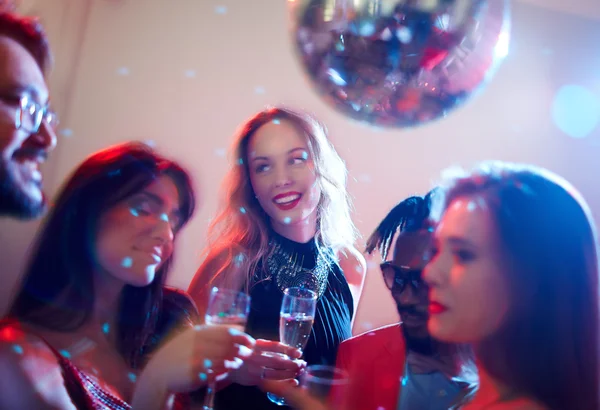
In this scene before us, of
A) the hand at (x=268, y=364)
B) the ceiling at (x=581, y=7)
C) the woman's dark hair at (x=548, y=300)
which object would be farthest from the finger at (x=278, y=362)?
the ceiling at (x=581, y=7)

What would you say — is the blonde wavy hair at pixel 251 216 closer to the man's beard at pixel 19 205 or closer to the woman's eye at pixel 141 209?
the woman's eye at pixel 141 209

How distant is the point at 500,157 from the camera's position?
127cm

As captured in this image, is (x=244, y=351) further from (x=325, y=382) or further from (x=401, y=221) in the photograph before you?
(x=401, y=221)

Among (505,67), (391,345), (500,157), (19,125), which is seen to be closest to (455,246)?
(391,345)

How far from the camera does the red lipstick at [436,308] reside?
39.3 inches

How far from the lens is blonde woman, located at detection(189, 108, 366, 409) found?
1113mm

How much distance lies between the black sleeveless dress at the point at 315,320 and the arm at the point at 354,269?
10 millimetres

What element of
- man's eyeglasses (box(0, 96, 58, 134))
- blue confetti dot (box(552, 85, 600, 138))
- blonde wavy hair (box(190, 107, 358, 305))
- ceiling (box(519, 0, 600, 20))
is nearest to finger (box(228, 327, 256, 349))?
blonde wavy hair (box(190, 107, 358, 305))

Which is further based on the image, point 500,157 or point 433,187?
point 500,157

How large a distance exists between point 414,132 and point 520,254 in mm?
448

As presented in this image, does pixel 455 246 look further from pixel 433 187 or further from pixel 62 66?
pixel 62 66

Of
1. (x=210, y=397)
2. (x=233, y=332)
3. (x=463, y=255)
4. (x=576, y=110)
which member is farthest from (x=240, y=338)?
(x=576, y=110)

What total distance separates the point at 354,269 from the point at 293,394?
298 millimetres

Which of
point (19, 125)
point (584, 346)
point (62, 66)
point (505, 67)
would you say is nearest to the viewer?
point (584, 346)
